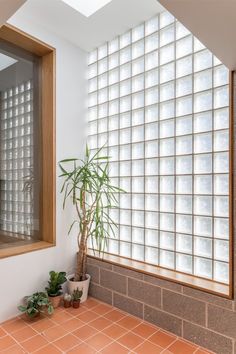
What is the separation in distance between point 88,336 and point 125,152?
1.52m

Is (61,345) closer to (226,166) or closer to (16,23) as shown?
(226,166)

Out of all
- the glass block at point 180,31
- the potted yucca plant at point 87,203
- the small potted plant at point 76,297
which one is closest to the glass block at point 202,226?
the potted yucca plant at point 87,203

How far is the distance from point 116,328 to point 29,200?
1.37m

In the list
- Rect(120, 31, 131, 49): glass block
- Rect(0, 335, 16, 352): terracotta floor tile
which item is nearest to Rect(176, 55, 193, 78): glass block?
Rect(120, 31, 131, 49): glass block

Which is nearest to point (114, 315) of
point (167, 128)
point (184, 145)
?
point (184, 145)

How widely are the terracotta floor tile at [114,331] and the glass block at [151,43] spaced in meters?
2.29

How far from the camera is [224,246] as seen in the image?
5.84ft

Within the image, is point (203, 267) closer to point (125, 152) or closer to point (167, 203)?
point (167, 203)

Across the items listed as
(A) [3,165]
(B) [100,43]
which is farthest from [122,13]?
(A) [3,165]

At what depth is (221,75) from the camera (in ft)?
5.93

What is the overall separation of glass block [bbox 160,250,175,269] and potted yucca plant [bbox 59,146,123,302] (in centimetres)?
55

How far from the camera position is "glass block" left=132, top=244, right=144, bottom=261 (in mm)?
2246

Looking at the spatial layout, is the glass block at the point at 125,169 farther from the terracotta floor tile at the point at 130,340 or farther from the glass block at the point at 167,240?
the terracotta floor tile at the point at 130,340

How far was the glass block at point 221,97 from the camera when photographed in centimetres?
178
